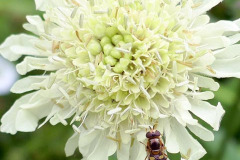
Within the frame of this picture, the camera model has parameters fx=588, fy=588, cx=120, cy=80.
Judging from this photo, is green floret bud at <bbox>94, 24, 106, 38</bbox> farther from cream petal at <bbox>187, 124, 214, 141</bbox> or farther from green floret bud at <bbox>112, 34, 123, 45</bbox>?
cream petal at <bbox>187, 124, 214, 141</bbox>

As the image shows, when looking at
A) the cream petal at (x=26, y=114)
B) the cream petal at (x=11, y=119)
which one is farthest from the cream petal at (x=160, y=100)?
the cream petal at (x=11, y=119)

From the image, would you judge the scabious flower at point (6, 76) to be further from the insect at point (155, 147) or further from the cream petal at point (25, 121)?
the insect at point (155, 147)

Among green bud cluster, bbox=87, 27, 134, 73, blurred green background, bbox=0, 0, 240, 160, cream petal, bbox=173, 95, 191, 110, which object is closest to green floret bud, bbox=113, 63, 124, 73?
green bud cluster, bbox=87, 27, 134, 73

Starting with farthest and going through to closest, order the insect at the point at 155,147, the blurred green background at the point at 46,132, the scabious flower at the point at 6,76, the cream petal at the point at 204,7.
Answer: the scabious flower at the point at 6,76 → the blurred green background at the point at 46,132 → the cream petal at the point at 204,7 → the insect at the point at 155,147

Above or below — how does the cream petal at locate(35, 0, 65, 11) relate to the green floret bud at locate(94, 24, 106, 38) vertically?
below

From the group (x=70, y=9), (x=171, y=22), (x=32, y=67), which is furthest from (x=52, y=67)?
(x=171, y=22)

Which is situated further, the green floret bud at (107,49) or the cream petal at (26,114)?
the cream petal at (26,114)

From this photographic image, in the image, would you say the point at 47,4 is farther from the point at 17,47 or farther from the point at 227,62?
the point at 227,62
